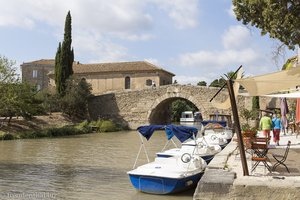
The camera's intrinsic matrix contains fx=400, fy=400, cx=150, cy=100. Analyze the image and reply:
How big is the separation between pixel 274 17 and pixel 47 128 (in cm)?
2374

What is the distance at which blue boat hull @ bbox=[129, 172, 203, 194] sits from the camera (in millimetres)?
10086

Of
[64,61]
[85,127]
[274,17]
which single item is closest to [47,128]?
[85,127]

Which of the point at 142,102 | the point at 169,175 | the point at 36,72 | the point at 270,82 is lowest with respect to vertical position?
the point at 169,175

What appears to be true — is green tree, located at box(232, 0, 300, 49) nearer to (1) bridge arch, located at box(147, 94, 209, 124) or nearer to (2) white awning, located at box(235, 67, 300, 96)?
(2) white awning, located at box(235, 67, 300, 96)

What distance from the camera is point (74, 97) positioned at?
125 feet

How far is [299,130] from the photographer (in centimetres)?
2027

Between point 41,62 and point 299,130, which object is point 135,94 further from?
point 41,62

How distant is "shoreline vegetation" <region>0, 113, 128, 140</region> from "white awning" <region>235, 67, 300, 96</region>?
844 inches

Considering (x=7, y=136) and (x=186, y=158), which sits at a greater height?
(x=186, y=158)

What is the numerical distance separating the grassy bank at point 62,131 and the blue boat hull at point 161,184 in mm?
18340

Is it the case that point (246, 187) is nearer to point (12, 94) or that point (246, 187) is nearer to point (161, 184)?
point (161, 184)

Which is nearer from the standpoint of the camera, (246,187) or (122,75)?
(246,187)

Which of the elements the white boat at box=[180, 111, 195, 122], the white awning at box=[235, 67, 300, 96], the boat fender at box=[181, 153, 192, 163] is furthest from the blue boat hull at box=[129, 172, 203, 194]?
the white boat at box=[180, 111, 195, 122]

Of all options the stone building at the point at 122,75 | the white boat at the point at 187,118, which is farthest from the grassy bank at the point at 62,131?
the white boat at the point at 187,118
